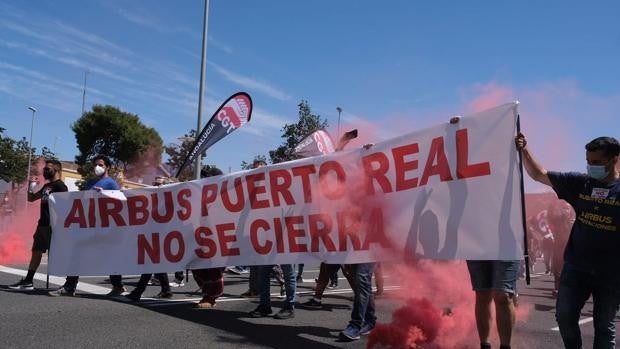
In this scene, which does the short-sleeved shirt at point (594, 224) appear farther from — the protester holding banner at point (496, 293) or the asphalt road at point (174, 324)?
the asphalt road at point (174, 324)

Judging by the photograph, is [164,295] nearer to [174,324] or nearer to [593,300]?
[174,324]

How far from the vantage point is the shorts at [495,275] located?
4195mm

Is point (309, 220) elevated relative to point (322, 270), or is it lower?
elevated

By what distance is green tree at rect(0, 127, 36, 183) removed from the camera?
39031 mm

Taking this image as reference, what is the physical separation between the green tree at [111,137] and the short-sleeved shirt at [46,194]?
3520cm

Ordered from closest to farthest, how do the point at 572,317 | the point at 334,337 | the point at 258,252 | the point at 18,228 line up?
the point at 572,317 < the point at 334,337 < the point at 258,252 < the point at 18,228

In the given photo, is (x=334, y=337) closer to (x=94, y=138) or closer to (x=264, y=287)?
(x=264, y=287)

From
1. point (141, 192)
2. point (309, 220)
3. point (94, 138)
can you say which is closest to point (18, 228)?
point (141, 192)

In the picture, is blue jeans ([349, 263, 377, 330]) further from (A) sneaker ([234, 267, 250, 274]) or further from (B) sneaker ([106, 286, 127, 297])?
(A) sneaker ([234, 267, 250, 274])

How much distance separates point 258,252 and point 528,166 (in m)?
2.86

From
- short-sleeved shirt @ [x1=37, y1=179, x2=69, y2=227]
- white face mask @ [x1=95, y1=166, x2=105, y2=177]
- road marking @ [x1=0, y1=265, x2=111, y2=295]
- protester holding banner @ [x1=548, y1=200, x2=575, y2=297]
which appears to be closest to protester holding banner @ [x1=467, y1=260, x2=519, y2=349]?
white face mask @ [x1=95, y1=166, x2=105, y2=177]

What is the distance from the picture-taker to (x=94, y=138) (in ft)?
136

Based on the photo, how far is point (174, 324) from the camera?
5.38m

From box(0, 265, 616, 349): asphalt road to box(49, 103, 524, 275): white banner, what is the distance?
0.56 m
